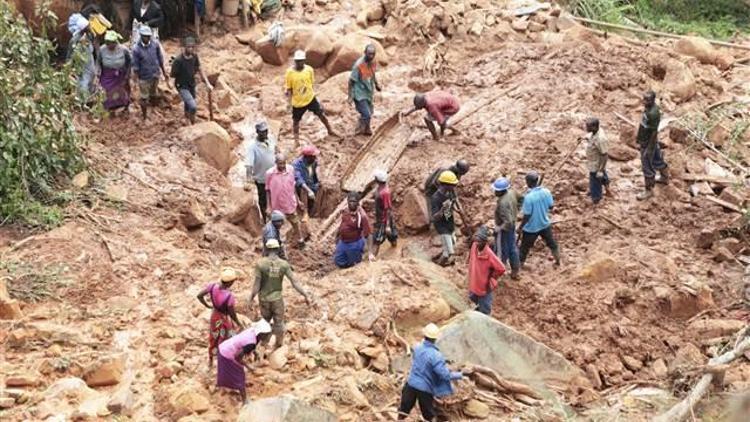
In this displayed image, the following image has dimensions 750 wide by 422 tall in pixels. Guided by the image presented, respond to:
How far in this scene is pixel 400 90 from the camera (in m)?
13.4

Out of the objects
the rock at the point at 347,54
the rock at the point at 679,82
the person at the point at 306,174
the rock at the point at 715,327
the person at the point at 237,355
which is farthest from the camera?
the rock at the point at 347,54

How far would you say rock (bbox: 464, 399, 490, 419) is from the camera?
764 centimetres

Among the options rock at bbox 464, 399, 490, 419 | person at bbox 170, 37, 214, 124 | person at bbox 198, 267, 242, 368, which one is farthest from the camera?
person at bbox 170, 37, 214, 124

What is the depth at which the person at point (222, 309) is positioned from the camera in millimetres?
7344

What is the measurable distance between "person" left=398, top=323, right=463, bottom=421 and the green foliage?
172 inches

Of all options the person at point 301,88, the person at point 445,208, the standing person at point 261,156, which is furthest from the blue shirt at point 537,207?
the person at point 301,88

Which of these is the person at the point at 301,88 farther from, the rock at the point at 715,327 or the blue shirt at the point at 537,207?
the rock at the point at 715,327

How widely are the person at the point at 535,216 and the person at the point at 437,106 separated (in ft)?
8.19

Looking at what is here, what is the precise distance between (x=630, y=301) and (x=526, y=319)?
3.53 feet

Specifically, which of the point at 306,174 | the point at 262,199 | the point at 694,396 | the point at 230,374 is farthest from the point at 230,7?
the point at 694,396

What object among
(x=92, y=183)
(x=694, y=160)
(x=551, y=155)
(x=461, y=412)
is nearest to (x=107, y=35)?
(x=92, y=183)

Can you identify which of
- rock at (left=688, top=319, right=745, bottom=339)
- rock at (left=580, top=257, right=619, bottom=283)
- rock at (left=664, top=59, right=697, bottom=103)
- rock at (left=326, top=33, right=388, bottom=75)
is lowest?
rock at (left=688, top=319, right=745, bottom=339)

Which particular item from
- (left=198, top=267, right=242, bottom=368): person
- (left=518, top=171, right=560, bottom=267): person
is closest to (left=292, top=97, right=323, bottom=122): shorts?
(left=518, top=171, right=560, bottom=267): person

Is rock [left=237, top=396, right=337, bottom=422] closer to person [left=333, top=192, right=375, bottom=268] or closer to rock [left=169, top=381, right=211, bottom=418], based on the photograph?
rock [left=169, top=381, right=211, bottom=418]
